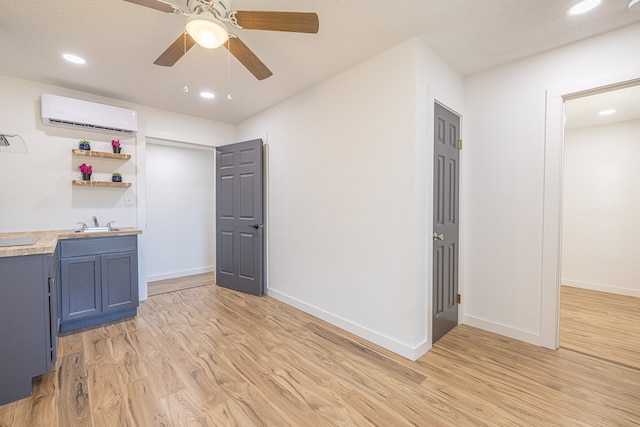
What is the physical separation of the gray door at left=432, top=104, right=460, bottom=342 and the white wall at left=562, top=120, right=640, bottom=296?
2755mm

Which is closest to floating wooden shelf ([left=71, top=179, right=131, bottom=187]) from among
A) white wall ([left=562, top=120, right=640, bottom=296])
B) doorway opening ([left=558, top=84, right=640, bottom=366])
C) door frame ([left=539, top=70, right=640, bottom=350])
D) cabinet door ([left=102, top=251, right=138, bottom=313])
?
cabinet door ([left=102, top=251, right=138, bottom=313])

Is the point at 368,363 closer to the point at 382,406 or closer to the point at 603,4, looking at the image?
the point at 382,406

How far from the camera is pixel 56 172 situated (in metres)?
3.12

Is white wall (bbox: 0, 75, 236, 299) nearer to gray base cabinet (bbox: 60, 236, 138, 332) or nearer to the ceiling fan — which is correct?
gray base cabinet (bbox: 60, 236, 138, 332)

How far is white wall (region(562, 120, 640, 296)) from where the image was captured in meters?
3.70

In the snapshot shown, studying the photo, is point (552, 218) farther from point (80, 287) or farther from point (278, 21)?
point (80, 287)

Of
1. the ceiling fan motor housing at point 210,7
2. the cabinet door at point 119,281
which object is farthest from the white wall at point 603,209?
the cabinet door at point 119,281

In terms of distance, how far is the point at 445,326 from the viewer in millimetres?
2662

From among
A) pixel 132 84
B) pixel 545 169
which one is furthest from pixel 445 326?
pixel 132 84

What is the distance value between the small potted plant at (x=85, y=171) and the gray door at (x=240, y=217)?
1.55 meters

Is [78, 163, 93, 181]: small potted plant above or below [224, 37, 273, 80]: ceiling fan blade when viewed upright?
below

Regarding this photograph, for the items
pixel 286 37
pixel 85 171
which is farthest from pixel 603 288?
pixel 85 171

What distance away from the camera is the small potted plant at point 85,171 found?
3.17 metres

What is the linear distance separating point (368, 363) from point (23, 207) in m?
3.84
